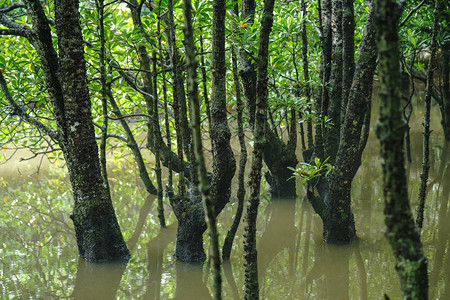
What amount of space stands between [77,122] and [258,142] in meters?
2.90

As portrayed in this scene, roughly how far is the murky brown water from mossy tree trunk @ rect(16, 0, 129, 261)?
1.40ft

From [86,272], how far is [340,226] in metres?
3.35

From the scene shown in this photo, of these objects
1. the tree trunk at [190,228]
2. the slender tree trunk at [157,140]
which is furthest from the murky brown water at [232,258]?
the slender tree trunk at [157,140]

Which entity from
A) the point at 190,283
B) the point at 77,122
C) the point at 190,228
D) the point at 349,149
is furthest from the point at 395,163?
the point at 77,122

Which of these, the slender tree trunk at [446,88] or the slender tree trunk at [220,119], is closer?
the slender tree trunk at [220,119]

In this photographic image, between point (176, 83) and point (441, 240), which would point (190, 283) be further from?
point (441, 240)

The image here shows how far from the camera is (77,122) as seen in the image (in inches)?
214

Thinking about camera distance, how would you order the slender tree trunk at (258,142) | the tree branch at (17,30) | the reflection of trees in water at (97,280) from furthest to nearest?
the tree branch at (17,30), the reflection of trees in water at (97,280), the slender tree trunk at (258,142)

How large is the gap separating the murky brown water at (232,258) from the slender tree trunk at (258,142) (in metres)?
1.52

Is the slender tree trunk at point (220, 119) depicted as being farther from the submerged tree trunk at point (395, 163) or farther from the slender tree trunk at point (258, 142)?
the submerged tree trunk at point (395, 163)

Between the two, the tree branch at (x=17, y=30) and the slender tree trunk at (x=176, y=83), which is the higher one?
the tree branch at (x=17, y=30)

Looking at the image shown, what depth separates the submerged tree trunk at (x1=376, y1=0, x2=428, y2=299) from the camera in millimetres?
1827

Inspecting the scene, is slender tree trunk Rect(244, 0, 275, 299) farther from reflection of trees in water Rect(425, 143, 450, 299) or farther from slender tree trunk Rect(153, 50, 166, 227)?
slender tree trunk Rect(153, 50, 166, 227)

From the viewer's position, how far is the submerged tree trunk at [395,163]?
1827 millimetres
